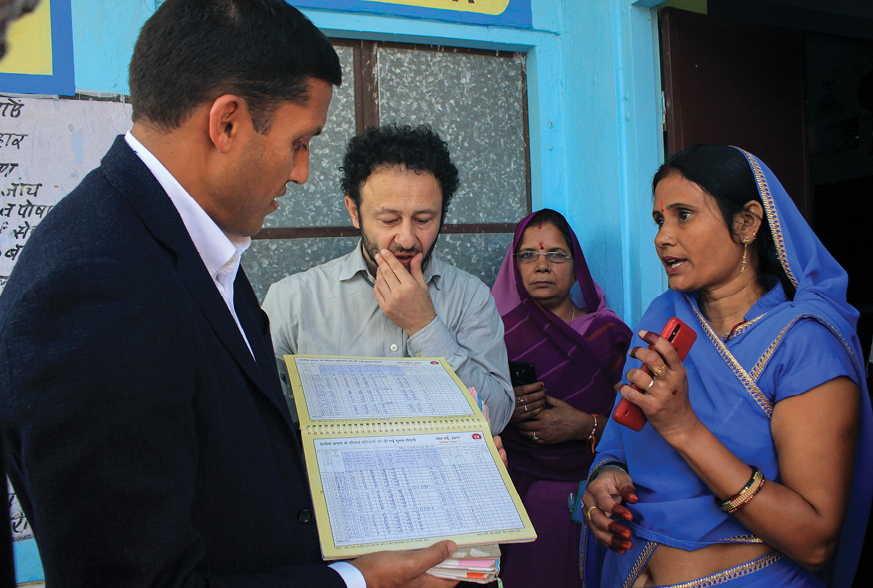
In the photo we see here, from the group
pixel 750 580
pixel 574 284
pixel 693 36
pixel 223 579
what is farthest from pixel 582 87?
pixel 223 579

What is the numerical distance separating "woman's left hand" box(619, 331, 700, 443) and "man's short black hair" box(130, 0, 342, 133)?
998 millimetres

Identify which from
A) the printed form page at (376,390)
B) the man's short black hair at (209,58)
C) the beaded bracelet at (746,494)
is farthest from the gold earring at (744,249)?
the man's short black hair at (209,58)

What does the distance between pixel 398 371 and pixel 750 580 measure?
1025 mm

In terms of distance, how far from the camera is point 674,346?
4.70 feet

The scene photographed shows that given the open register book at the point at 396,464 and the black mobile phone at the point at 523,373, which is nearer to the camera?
the open register book at the point at 396,464

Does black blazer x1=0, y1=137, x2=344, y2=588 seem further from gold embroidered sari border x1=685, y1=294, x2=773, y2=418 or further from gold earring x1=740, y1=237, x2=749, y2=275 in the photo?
gold earring x1=740, y1=237, x2=749, y2=275

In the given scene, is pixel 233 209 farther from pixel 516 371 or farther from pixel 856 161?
pixel 856 161

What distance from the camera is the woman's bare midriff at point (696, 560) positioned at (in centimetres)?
146

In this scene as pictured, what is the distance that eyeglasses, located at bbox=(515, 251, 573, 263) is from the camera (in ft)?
8.82

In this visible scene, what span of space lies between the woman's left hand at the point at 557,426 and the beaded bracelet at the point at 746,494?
98 cm

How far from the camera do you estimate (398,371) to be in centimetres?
136

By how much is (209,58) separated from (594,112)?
2145mm

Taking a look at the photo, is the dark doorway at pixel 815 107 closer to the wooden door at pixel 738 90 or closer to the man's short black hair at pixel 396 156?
the wooden door at pixel 738 90

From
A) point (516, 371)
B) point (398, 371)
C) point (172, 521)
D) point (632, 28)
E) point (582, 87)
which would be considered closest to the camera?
point (172, 521)
